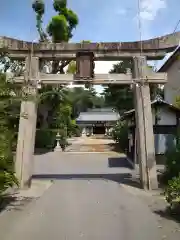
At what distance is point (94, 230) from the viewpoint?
602cm

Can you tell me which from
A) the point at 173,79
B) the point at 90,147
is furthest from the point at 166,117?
the point at 90,147

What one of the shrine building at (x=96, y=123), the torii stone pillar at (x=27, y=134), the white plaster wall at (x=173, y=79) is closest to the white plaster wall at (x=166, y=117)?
the white plaster wall at (x=173, y=79)

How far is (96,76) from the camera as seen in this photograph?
36.8 feet

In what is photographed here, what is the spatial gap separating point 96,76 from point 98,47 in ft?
3.91

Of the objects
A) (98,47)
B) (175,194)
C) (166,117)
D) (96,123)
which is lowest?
(175,194)

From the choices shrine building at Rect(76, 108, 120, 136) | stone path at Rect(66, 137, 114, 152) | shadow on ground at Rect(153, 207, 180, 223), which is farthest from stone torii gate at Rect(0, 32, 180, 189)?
shrine building at Rect(76, 108, 120, 136)

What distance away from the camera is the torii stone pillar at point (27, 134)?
1064 centimetres

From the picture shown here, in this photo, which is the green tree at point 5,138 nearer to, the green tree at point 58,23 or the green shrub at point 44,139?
the green tree at point 58,23

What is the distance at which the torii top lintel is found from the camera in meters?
11.2

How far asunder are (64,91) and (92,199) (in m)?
25.5

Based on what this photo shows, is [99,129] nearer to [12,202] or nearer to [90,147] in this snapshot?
[90,147]

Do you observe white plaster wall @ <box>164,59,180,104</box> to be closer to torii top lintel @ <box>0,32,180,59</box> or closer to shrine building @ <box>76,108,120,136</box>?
torii top lintel @ <box>0,32,180,59</box>

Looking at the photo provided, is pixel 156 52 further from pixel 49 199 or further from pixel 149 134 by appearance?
pixel 49 199

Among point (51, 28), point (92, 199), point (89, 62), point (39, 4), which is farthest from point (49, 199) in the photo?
point (39, 4)
